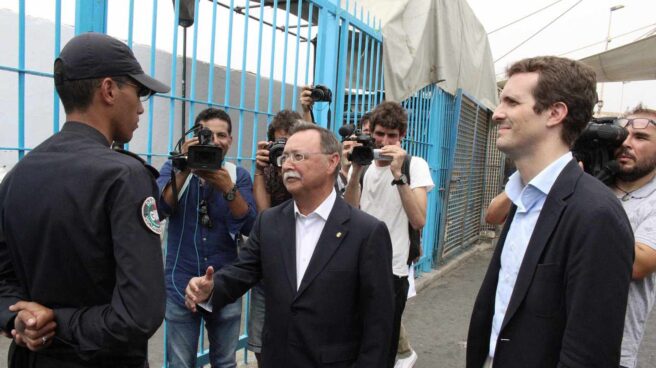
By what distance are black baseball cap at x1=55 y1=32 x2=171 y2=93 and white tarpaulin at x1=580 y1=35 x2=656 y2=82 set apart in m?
6.33

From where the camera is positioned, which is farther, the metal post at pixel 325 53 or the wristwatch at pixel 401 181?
the metal post at pixel 325 53

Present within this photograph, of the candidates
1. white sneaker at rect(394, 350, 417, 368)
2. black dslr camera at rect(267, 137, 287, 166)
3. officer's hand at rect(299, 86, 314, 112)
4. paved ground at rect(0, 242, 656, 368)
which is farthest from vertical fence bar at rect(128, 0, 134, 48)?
white sneaker at rect(394, 350, 417, 368)

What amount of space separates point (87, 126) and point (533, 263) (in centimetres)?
149

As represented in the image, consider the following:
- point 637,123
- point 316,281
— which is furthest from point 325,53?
point 316,281

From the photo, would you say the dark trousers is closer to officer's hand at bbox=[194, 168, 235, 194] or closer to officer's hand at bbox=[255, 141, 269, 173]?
officer's hand at bbox=[255, 141, 269, 173]

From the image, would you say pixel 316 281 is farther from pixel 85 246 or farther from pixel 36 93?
pixel 36 93

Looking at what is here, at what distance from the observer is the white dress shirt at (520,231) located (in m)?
1.54

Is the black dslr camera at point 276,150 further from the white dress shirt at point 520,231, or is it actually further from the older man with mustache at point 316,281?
the white dress shirt at point 520,231

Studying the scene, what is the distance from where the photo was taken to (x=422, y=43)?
5.16 metres

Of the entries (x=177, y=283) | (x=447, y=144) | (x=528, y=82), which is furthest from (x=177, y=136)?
(x=447, y=144)

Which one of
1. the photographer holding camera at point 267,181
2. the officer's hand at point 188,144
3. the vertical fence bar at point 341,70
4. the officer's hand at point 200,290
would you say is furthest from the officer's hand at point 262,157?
the vertical fence bar at point 341,70

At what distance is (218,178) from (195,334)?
94cm

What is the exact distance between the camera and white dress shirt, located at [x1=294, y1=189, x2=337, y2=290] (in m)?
1.95

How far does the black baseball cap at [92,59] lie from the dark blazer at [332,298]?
92 centimetres
